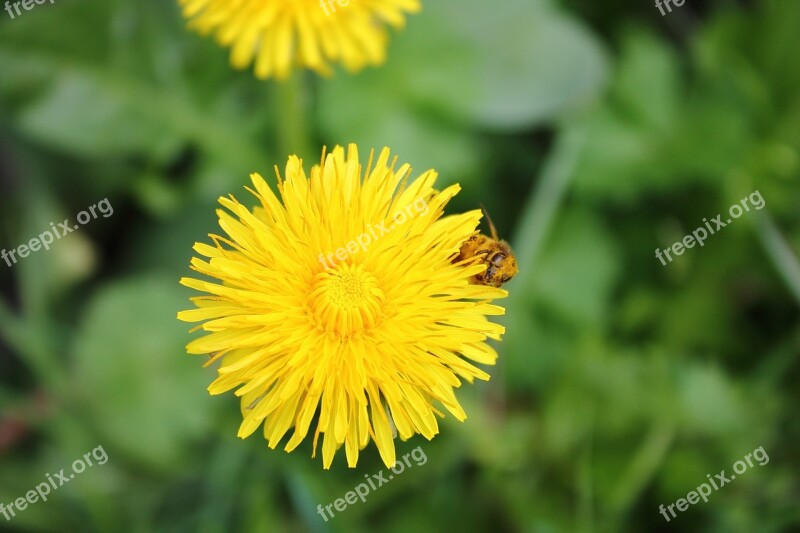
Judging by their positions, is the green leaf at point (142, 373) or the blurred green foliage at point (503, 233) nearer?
the blurred green foliage at point (503, 233)

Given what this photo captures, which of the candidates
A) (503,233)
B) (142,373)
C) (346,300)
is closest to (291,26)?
(346,300)

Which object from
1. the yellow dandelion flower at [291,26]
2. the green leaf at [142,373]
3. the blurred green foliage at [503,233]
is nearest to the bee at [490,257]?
the yellow dandelion flower at [291,26]

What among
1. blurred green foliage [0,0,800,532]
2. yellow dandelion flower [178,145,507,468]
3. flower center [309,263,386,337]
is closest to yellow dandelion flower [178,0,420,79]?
blurred green foliage [0,0,800,532]

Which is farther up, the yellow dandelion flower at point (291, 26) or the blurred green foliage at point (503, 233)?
the yellow dandelion flower at point (291, 26)

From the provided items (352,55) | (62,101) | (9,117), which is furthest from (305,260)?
(9,117)

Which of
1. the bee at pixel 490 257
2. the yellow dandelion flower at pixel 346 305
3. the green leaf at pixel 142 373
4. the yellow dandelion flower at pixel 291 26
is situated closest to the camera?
the yellow dandelion flower at pixel 346 305

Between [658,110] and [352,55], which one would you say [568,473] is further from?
[352,55]

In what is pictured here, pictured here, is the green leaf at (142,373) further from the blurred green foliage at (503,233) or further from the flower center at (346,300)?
the flower center at (346,300)
